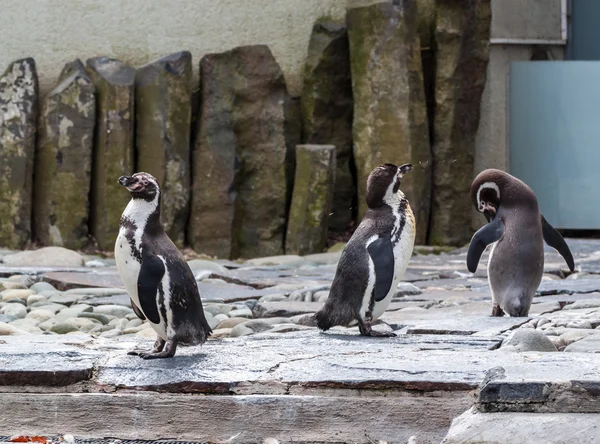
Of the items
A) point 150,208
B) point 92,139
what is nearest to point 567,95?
point 92,139

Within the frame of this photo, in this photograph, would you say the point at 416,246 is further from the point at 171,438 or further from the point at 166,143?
the point at 171,438

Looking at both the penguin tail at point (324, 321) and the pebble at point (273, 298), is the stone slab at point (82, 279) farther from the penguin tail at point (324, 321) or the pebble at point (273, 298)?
the penguin tail at point (324, 321)

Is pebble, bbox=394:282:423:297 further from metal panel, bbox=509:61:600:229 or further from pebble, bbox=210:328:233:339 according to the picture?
metal panel, bbox=509:61:600:229

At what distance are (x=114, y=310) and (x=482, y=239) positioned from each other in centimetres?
220

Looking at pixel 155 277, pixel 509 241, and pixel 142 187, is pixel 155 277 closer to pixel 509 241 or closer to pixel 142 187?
pixel 142 187

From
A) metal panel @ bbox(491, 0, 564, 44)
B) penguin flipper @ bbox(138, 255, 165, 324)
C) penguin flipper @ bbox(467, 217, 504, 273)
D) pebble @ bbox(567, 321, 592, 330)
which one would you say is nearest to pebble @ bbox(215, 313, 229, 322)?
penguin flipper @ bbox(467, 217, 504, 273)

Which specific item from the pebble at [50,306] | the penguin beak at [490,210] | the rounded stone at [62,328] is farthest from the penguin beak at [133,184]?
the pebble at [50,306]

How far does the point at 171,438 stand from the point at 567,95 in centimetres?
934

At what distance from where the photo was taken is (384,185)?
5.01 metres

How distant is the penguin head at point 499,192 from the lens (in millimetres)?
6066

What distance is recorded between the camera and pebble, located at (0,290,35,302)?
7.41 metres

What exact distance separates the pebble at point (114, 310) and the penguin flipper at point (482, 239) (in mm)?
2100

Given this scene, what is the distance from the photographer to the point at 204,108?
11117 mm

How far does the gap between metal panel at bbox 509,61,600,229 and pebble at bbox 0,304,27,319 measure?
22.3 feet
